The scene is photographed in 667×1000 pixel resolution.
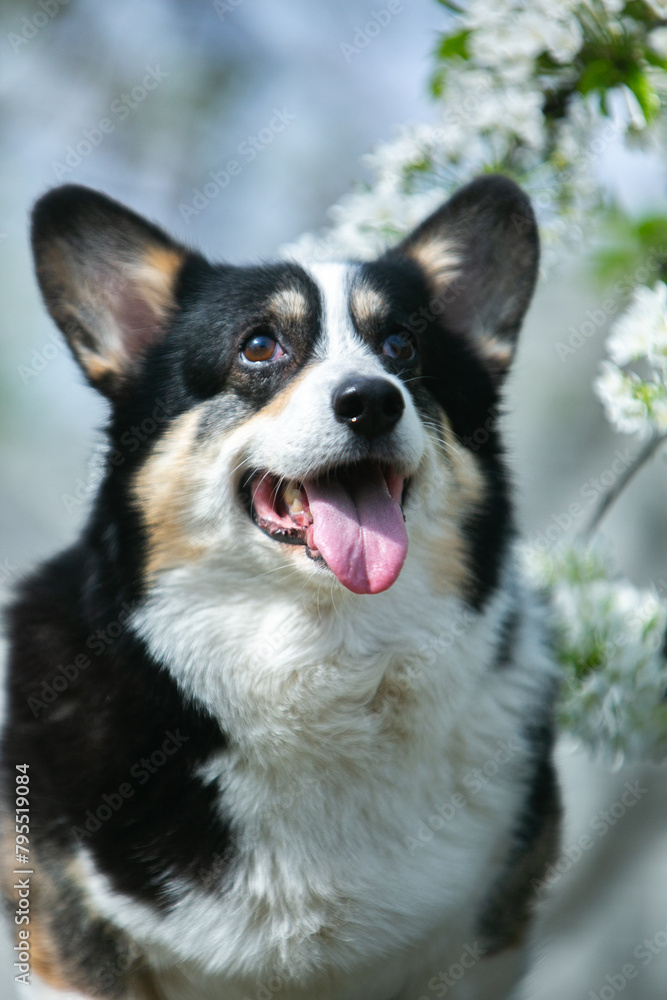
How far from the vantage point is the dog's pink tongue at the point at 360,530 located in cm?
198

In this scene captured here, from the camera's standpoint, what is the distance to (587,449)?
5.65 meters

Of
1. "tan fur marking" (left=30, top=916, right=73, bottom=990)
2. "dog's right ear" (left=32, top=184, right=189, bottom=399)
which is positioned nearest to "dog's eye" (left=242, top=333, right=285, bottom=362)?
"dog's right ear" (left=32, top=184, right=189, bottom=399)

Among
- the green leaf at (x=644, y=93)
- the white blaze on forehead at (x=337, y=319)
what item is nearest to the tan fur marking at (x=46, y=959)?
the white blaze on forehead at (x=337, y=319)

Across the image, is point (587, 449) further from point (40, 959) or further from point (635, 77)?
point (40, 959)

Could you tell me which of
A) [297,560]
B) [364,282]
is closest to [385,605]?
[297,560]

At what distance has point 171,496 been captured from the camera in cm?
219

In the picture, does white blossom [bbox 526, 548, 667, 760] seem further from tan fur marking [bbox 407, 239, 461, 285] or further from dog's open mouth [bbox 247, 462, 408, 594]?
tan fur marking [bbox 407, 239, 461, 285]

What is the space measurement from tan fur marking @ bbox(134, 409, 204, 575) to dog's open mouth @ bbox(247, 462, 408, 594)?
0.17 m

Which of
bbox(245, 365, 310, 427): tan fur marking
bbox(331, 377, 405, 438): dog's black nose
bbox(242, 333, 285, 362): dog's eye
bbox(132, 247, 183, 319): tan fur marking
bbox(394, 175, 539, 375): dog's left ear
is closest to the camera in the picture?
bbox(331, 377, 405, 438): dog's black nose

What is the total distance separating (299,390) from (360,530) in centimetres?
36

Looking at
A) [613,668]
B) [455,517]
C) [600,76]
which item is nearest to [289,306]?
[455,517]

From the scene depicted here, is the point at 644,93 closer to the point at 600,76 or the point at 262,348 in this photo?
the point at 600,76

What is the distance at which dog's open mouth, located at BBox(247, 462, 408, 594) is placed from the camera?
1986mm

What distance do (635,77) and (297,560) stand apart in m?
1.51
